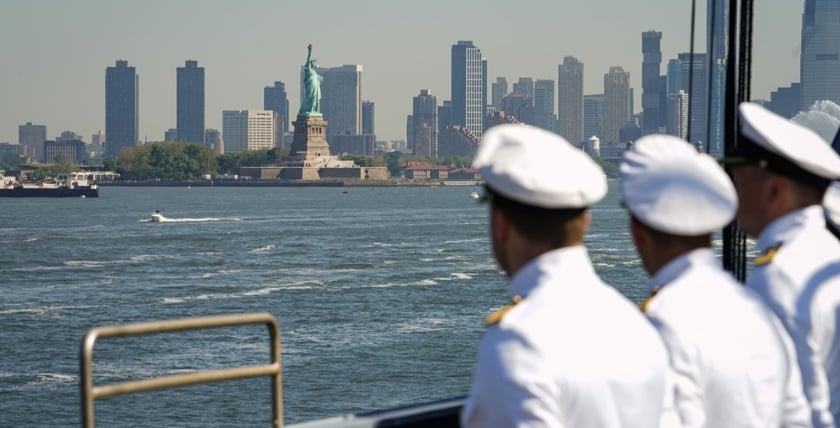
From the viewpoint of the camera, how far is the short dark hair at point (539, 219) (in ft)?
Result: 9.05

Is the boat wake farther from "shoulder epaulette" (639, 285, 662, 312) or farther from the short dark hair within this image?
the short dark hair

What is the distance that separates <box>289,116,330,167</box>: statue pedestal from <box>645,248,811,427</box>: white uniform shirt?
17225 cm

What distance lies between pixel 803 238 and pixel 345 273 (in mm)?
54107

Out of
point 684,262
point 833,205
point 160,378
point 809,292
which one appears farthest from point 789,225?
point 160,378

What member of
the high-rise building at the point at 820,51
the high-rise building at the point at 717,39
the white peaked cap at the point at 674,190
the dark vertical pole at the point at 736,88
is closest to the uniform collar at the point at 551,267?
the white peaked cap at the point at 674,190

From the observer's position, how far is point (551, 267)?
9.05 ft

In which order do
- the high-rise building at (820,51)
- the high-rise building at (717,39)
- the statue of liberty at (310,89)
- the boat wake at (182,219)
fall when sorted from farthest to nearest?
the statue of liberty at (310,89), the boat wake at (182,219), the high-rise building at (820,51), the high-rise building at (717,39)

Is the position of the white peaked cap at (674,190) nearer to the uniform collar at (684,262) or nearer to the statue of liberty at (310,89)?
the uniform collar at (684,262)

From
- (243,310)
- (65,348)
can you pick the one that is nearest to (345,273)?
(243,310)

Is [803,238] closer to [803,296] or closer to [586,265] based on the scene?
[803,296]

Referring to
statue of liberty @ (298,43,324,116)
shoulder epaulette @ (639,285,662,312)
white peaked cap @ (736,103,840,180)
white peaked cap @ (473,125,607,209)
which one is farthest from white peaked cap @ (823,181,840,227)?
statue of liberty @ (298,43,324,116)

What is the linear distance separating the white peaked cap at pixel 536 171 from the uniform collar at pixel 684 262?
511 millimetres

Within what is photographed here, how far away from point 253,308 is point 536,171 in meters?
43.6

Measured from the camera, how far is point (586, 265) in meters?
2.81
